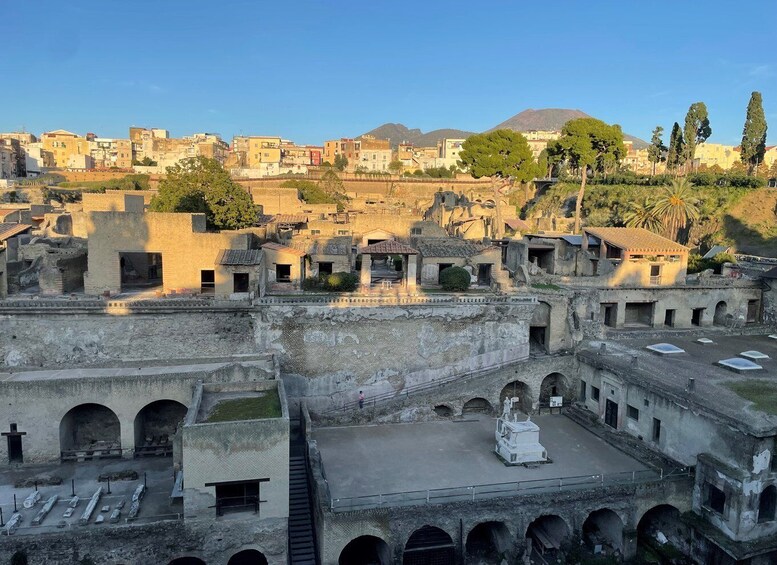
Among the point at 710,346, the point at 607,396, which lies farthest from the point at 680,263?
the point at 607,396

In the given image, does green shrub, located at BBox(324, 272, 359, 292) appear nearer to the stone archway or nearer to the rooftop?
the stone archway

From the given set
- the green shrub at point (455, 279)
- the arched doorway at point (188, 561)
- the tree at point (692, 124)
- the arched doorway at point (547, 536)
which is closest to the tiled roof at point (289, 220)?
the green shrub at point (455, 279)

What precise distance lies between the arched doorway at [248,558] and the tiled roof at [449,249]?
1916 centimetres

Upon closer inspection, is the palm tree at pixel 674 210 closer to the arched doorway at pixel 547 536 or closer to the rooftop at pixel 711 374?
the rooftop at pixel 711 374

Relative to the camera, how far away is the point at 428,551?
20.9 m

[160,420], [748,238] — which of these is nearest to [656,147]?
[748,238]

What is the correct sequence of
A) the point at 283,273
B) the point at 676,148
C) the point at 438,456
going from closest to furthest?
1. the point at 438,456
2. the point at 283,273
3. the point at 676,148

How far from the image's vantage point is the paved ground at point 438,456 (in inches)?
850

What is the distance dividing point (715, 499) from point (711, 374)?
6.47m

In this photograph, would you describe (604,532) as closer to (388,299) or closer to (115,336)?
(388,299)

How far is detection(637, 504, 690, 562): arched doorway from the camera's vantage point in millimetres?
21500

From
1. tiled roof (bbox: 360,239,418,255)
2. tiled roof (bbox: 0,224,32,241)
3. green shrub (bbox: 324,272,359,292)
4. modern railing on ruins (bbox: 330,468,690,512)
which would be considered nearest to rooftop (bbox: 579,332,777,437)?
modern railing on ruins (bbox: 330,468,690,512)

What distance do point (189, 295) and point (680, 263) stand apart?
96.1ft

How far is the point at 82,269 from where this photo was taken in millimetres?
33531
